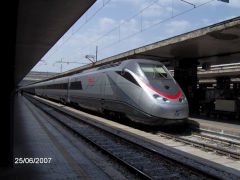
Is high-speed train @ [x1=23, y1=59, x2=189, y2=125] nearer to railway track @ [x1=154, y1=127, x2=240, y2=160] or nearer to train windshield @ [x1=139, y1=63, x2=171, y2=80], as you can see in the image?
train windshield @ [x1=139, y1=63, x2=171, y2=80]

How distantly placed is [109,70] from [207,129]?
215 inches

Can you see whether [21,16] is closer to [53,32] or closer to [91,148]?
[53,32]

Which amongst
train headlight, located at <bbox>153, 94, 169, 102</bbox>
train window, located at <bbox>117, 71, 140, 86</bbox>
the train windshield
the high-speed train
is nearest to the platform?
the high-speed train

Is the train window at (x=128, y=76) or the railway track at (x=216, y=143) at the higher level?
the train window at (x=128, y=76)

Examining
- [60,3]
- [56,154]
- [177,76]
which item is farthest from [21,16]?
[177,76]

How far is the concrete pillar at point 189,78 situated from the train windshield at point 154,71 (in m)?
6.23

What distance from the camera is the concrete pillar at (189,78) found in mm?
17188

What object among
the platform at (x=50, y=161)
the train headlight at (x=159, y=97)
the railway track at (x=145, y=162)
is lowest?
the railway track at (x=145, y=162)

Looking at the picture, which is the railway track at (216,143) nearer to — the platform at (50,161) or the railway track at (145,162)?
the railway track at (145,162)

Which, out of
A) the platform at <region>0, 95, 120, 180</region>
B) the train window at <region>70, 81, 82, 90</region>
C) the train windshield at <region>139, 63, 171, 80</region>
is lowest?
the platform at <region>0, 95, 120, 180</region>

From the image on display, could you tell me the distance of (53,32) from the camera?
8461 millimetres

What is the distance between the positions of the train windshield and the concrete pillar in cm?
623

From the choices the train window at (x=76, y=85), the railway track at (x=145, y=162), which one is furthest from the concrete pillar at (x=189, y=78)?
the railway track at (x=145, y=162)

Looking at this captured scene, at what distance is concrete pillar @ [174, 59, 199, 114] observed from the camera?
56.4 feet
